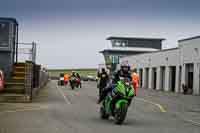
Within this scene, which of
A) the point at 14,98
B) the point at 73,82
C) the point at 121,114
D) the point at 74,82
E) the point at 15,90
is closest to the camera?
the point at 121,114

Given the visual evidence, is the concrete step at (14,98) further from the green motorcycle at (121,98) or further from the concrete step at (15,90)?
the green motorcycle at (121,98)

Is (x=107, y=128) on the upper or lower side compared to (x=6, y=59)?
lower

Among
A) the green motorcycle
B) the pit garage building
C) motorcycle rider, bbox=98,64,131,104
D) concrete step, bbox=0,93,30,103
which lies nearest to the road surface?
A: the green motorcycle

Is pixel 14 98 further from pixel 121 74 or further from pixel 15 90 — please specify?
pixel 121 74

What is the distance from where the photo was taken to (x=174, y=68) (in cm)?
5991

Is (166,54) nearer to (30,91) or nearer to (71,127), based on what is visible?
(30,91)

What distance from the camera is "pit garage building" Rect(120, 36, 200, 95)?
5156cm

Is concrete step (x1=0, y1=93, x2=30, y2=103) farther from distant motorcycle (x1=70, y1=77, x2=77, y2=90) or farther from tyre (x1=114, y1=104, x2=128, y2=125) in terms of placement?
distant motorcycle (x1=70, y1=77, x2=77, y2=90)

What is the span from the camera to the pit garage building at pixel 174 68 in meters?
51.6

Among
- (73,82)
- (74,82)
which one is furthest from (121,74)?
(74,82)

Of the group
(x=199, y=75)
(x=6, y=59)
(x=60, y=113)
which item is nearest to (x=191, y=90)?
(x=199, y=75)

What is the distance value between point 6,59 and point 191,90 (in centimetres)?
3097

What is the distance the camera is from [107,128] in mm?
12648

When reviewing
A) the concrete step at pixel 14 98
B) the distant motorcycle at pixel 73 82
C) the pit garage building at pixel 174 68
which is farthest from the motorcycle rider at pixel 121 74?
the pit garage building at pixel 174 68
